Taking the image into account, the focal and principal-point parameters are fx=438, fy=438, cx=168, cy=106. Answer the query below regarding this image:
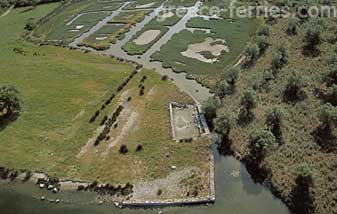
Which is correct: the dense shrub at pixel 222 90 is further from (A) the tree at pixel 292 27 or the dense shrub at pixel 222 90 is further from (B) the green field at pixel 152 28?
(A) the tree at pixel 292 27

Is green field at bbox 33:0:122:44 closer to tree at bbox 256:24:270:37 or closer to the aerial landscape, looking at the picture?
the aerial landscape

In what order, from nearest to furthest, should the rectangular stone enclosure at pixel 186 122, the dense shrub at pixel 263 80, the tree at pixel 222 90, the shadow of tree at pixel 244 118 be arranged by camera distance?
the shadow of tree at pixel 244 118 → the rectangular stone enclosure at pixel 186 122 → the dense shrub at pixel 263 80 → the tree at pixel 222 90

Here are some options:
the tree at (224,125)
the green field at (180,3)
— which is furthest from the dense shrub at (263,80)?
the green field at (180,3)

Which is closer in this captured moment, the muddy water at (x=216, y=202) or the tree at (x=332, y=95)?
the muddy water at (x=216, y=202)

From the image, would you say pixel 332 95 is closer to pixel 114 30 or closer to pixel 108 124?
pixel 108 124

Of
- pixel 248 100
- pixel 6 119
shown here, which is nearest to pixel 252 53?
pixel 248 100

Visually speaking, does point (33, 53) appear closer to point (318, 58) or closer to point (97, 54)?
point (97, 54)

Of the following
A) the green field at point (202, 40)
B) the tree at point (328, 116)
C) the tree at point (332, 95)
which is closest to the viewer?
the tree at point (328, 116)
